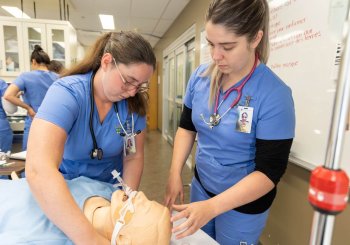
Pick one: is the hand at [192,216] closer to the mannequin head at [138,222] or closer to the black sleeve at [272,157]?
the mannequin head at [138,222]

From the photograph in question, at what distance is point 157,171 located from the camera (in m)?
3.58

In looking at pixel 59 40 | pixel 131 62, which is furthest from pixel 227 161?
pixel 59 40

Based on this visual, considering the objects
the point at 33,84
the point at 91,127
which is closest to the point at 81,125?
the point at 91,127

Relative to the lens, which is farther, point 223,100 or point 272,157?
point 223,100

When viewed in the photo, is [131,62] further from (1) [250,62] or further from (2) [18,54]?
(2) [18,54]

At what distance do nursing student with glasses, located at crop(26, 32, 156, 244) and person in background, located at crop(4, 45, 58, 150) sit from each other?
→ 5.59ft

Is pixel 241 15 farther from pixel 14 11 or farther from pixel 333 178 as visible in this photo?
pixel 14 11

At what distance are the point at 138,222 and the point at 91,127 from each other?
16.3 inches

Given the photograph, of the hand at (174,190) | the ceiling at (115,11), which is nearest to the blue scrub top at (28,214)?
the hand at (174,190)

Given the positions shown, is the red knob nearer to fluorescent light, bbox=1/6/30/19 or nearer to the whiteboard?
the whiteboard

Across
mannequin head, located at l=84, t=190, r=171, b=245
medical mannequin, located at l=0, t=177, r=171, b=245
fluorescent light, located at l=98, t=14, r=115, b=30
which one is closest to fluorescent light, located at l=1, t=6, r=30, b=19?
fluorescent light, located at l=98, t=14, r=115, b=30

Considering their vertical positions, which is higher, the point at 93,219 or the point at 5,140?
the point at 93,219

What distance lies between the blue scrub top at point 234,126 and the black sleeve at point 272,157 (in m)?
0.02

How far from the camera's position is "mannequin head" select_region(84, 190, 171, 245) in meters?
0.72
